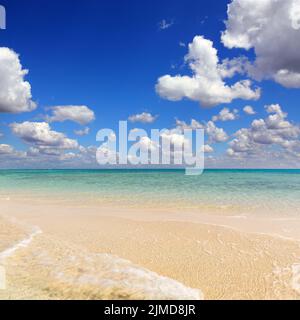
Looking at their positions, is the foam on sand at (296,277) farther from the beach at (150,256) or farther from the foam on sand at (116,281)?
the foam on sand at (116,281)

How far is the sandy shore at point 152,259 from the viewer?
17.5 ft

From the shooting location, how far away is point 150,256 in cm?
737

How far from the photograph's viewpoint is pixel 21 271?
603 centimetres

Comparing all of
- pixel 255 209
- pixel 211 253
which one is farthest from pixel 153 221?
pixel 255 209

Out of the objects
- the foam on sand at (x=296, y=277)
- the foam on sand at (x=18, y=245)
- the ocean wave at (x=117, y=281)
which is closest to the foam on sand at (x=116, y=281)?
the ocean wave at (x=117, y=281)

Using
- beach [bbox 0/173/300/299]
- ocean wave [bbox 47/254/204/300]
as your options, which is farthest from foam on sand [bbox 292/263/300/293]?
ocean wave [bbox 47/254/204/300]

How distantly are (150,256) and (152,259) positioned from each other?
23cm

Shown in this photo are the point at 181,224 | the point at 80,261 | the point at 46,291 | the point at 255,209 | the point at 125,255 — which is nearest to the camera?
the point at 46,291

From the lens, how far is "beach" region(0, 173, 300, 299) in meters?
5.36

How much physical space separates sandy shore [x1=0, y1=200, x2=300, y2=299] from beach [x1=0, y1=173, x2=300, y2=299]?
0.02m

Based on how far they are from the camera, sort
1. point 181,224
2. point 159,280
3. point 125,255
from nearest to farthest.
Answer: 1. point 159,280
2. point 125,255
3. point 181,224

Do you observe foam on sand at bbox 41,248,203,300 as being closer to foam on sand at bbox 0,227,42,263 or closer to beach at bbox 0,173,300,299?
beach at bbox 0,173,300,299
